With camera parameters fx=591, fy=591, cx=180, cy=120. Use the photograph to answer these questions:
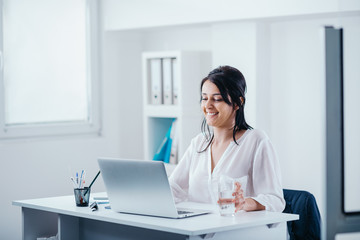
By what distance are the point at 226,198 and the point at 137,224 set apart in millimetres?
362

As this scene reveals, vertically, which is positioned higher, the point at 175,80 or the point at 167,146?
the point at 175,80

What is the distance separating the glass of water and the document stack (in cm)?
201

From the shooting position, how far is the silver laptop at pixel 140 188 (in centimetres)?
230

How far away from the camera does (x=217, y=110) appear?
2787 mm

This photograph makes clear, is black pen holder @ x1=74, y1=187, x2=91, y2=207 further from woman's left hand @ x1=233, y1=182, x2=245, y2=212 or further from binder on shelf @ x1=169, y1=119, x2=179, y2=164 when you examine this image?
binder on shelf @ x1=169, y1=119, x2=179, y2=164

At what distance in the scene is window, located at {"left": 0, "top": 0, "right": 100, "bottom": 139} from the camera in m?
4.20

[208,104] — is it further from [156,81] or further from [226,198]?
[156,81]

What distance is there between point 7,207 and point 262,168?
2.14 meters

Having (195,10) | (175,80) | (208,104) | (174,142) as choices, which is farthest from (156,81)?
(208,104)

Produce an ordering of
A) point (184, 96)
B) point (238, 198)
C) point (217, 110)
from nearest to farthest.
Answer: point (238, 198) → point (217, 110) → point (184, 96)

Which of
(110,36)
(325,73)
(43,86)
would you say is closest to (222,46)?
(110,36)

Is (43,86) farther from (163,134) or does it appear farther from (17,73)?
(163,134)

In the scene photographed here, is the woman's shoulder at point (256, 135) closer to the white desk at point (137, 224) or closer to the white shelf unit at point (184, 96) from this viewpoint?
the white desk at point (137, 224)

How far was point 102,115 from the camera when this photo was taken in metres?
4.66
